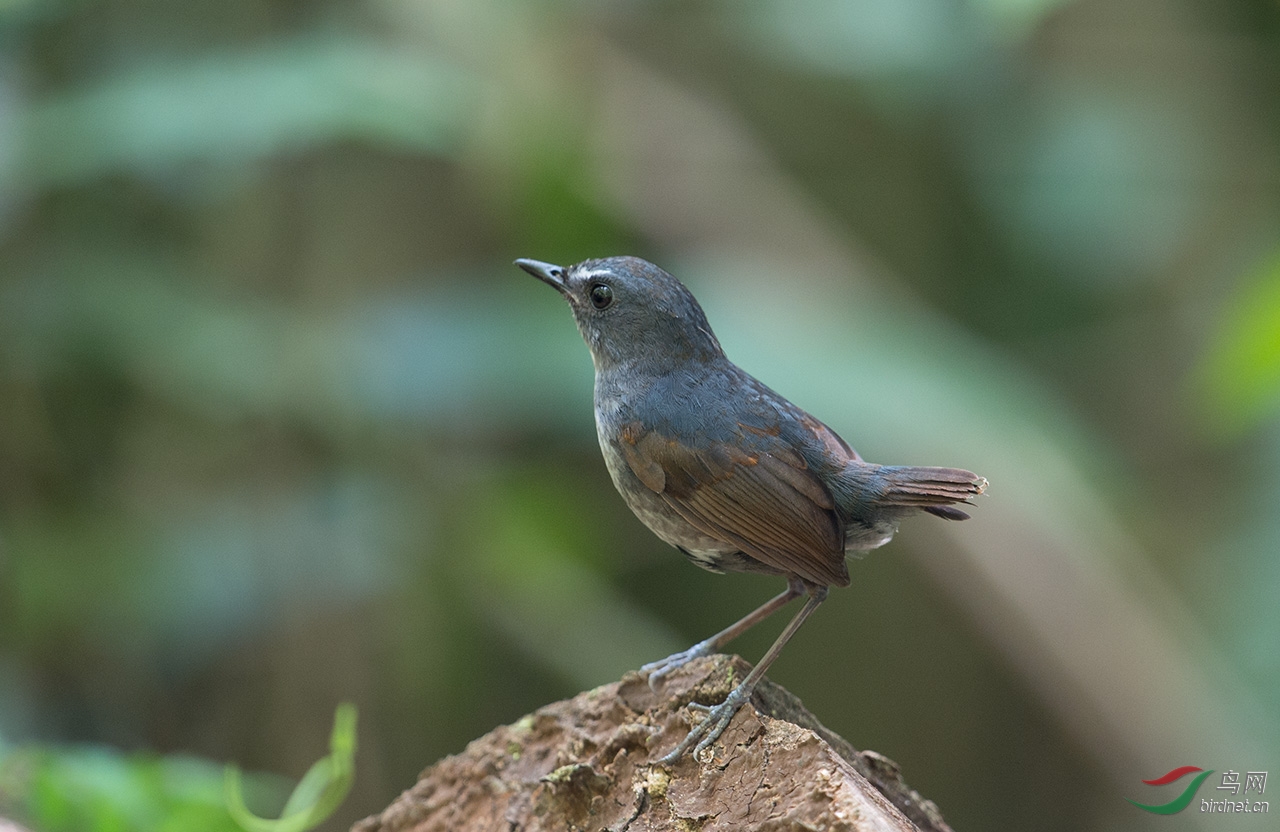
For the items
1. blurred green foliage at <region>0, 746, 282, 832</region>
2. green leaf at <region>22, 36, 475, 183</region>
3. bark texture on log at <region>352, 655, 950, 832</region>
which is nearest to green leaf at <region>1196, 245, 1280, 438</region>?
bark texture on log at <region>352, 655, 950, 832</region>

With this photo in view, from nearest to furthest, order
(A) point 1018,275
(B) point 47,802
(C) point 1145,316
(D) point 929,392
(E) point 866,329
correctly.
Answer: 1. (B) point 47,802
2. (D) point 929,392
3. (E) point 866,329
4. (A) point 1018,275
5. (C) point 1145,316

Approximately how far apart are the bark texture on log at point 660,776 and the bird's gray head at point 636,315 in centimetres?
88

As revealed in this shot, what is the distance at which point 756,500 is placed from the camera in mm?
2777

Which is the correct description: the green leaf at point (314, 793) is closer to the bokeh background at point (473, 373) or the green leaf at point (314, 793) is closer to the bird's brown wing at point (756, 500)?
the bird's brown wing at point (756, 500)

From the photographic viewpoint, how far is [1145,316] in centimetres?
773

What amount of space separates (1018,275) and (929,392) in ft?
8.77

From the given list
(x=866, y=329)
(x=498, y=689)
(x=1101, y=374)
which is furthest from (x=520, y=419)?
(x=1101, y=374)

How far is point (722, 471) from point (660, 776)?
2.35 feet

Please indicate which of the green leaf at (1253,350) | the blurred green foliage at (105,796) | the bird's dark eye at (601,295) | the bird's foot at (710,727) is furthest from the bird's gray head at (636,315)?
the blurred green foliage at (105,796)

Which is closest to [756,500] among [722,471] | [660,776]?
[722,471]

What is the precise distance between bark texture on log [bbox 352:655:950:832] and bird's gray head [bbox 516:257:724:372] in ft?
2.88

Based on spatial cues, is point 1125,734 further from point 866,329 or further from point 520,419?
point 520,419

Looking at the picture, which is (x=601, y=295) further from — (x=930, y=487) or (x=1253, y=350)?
(x=1253, y=350)

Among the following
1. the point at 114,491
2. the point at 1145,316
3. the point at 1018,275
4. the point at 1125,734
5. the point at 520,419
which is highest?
the point at 1145,316
